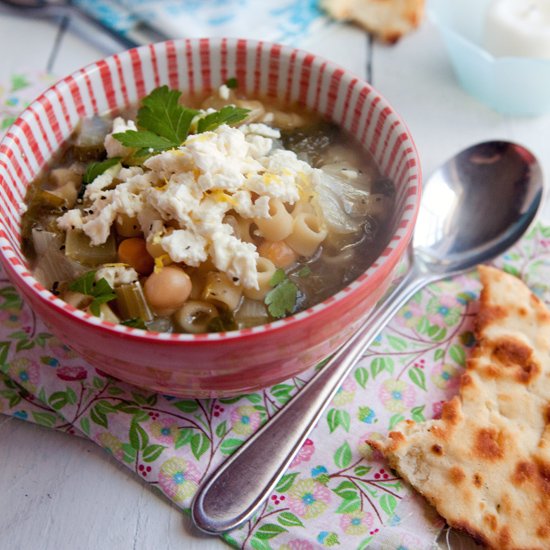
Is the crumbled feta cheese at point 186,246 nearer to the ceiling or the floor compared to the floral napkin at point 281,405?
nearer to the ceiling

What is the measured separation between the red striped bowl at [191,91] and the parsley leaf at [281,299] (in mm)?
133

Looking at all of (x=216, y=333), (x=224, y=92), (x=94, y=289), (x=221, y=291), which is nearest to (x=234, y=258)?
(x=221, y=291)

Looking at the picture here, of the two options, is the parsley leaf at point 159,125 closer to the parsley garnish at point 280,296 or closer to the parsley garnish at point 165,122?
the parsley garnish at point 165,122

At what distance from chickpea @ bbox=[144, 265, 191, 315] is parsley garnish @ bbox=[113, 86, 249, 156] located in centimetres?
38

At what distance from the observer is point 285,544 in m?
1.74

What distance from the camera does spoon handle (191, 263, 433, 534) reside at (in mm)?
1766

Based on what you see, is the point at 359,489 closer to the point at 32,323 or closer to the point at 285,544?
the point at 285,544

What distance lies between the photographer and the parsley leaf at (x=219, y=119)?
1987mm

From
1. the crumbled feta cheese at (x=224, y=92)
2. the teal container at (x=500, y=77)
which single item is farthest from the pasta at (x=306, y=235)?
the teal container at (x=500, y=77)

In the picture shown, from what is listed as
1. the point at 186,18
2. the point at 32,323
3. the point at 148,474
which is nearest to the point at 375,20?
the point at 186,18

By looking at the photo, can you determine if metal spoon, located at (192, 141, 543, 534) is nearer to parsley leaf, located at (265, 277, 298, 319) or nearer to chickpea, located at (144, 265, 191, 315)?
parsley leaf, located at (265, 277, 298, 319)

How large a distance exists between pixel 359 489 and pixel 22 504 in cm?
85

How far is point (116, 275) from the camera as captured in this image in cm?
178

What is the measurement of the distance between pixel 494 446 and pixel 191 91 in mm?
1404
